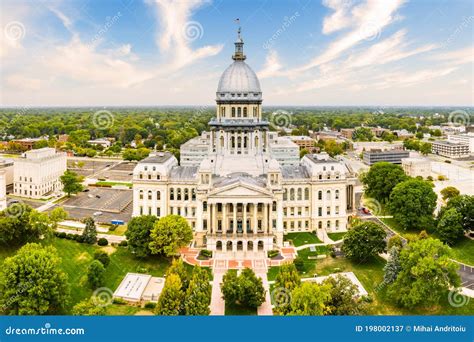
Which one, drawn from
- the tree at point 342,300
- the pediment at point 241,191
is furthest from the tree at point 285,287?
the pediment at point 241,191

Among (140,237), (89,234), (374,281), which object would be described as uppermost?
(140,237)

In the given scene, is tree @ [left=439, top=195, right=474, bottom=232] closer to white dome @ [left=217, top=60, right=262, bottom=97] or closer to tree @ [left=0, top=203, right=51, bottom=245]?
white dome @ [left=217, top=60, right=262, bottom=97]

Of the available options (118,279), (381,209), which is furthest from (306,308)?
(381,209)

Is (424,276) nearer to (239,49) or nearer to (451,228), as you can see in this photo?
(451,228)

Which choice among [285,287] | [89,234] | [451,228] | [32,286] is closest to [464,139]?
[451,228]

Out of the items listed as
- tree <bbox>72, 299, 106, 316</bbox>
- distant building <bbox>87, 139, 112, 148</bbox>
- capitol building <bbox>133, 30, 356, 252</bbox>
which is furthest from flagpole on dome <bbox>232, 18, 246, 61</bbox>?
distant building <bbox>87, 139, 112, 148</bbox>

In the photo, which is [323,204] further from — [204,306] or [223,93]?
[204,306]
